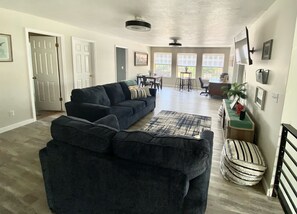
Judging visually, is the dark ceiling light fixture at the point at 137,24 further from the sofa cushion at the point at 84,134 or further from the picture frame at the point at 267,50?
the sofa cushion at the point at 84,134

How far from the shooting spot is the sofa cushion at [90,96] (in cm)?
364

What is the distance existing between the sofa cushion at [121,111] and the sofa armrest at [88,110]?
0.24 meters

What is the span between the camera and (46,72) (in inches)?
197

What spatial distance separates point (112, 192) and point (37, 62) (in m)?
4.85

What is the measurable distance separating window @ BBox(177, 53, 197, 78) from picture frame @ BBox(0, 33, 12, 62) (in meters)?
8.52

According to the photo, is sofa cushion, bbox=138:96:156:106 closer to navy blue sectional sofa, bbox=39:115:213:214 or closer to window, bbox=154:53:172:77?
navy blue sectional sofa, bbox=39:115:213:214

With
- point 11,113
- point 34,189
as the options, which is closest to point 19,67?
point 11,113

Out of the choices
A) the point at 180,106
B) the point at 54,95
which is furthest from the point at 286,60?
the point at 54,95

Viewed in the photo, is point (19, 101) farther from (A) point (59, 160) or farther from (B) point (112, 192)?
(B) point (112, 192)

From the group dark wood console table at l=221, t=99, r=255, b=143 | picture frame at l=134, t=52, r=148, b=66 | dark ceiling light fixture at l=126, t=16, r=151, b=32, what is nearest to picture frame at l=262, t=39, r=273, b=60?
dark wood console table at l=221, t=99, r=255, b=143

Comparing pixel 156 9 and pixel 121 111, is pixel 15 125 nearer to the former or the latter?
pixel 121 111

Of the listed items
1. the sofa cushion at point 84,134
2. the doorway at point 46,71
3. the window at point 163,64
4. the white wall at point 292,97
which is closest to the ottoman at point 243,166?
the white wall at point 292,97

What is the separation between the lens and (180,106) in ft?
20.4

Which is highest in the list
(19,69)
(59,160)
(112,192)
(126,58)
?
(126,58)
